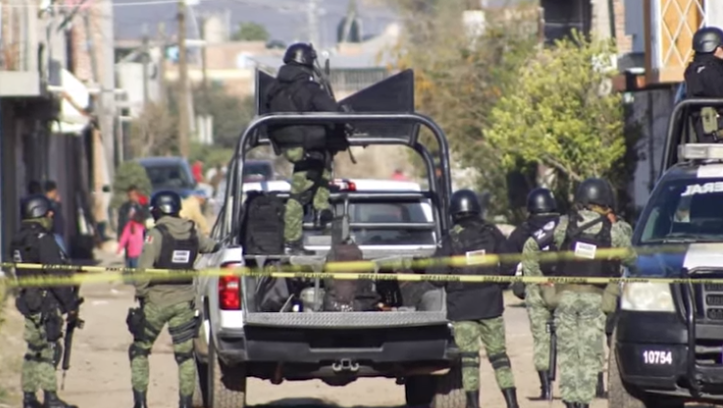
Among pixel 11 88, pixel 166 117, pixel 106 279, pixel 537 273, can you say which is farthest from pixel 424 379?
pixel 166 117

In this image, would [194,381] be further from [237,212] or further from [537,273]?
[537,273]

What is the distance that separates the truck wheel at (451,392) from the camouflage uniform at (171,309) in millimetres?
1916

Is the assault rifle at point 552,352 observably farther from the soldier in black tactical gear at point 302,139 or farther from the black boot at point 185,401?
the black boot at point 185,401

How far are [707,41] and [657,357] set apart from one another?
3.52 m

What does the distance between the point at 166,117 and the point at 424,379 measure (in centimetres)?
4708

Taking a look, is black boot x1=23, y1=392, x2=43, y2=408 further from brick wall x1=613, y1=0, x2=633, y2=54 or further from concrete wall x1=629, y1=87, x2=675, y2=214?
brick wall x1=613, y1=0, x2=633, y2=54

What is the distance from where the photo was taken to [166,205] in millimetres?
12648

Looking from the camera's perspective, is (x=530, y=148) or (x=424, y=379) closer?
(x=424, y=379)

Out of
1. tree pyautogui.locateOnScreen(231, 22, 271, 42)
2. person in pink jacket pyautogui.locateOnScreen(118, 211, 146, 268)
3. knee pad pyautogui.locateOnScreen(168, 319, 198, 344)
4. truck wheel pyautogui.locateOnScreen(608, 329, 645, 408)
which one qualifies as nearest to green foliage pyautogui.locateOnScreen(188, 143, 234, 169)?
person in pink jacket pyautogui.locateOnScreen(118, 211, 146, 268)

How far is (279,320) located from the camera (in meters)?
11.2

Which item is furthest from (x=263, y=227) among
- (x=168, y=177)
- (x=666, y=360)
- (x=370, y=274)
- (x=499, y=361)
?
(x=168, y=177)

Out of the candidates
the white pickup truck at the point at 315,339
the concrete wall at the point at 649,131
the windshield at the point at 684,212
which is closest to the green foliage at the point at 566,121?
the concrete wall at the point at 649,131

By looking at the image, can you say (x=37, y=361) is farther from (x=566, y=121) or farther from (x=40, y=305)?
(x=566, y=121)

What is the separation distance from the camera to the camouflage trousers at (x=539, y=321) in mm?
13180
